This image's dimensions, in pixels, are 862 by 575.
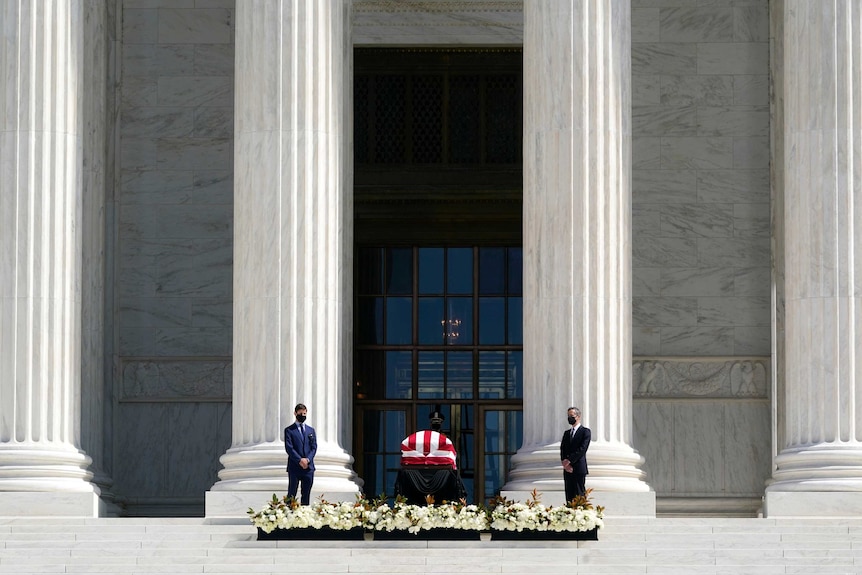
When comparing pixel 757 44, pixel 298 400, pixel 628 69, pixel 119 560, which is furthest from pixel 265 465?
pixel 757 44

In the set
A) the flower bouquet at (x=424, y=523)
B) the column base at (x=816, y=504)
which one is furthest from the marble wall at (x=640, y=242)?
the flower bouquet at (x=424, y=523)

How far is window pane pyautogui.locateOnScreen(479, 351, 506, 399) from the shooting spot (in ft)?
237

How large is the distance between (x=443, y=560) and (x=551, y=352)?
377 inches

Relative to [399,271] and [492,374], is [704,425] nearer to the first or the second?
[492,374]

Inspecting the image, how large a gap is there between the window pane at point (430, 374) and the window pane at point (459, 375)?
0.96 feet

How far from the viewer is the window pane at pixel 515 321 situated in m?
72.4

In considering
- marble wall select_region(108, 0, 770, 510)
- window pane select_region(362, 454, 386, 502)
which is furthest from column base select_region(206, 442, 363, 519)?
window pane select_region(362, 454, 386, 502)

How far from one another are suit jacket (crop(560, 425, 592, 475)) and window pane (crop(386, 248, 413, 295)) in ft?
70.5

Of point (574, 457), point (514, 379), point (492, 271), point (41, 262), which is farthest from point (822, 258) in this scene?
point (41, 262)

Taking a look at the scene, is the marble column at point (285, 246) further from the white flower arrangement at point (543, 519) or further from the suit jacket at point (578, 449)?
the white flower arrangement at point (543, 519)

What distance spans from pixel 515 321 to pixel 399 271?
15.4 ft

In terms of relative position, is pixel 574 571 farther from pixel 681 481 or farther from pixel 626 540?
pixel 681 481

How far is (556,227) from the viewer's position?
2203 inches

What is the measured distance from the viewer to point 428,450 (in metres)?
52.0
